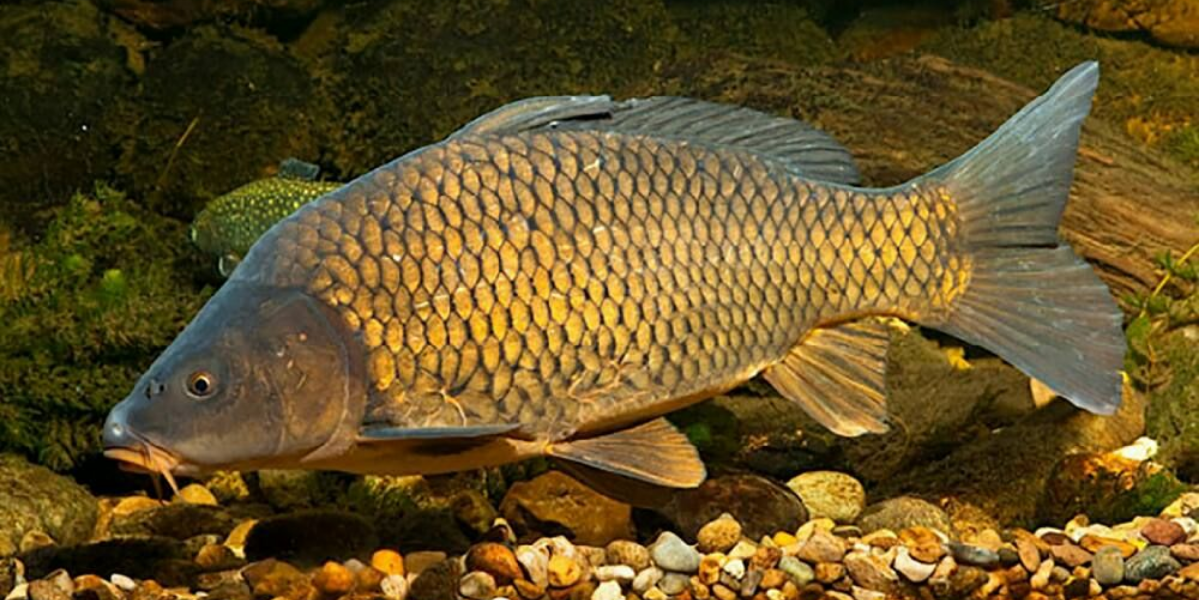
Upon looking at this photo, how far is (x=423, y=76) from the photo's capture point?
238 inches

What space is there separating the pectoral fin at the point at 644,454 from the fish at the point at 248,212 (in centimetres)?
228

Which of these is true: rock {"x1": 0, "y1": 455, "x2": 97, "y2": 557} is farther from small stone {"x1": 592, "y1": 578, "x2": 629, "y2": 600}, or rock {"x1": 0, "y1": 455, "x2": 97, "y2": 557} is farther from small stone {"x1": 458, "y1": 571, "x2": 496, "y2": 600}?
small stone {"x1": 592, "y1": 578, "x2": 629, "y2": 600}

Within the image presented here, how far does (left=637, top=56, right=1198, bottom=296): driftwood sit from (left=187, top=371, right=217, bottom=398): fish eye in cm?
301

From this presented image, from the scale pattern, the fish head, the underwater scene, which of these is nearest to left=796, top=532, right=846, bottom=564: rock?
the underwater scene

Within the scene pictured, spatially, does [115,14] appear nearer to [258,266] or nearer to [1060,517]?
[258,266]

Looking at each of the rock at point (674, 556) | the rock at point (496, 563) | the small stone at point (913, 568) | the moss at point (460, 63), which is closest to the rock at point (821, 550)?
the small stone at point (913, 568)

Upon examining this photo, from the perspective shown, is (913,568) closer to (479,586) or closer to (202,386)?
(479,586)

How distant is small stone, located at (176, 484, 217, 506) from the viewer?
16.0 ft

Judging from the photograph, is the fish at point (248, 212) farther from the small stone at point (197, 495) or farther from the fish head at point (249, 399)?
the fish head at point (249, 399)

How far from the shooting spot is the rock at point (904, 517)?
4.51 m

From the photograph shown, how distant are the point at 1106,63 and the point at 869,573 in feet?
12.0

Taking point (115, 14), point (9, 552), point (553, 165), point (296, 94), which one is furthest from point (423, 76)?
point (553, 165)

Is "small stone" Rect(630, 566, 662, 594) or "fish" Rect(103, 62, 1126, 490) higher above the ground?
"fish" Rect(103, 62, 1126, 490)

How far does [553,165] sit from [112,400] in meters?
2.46
